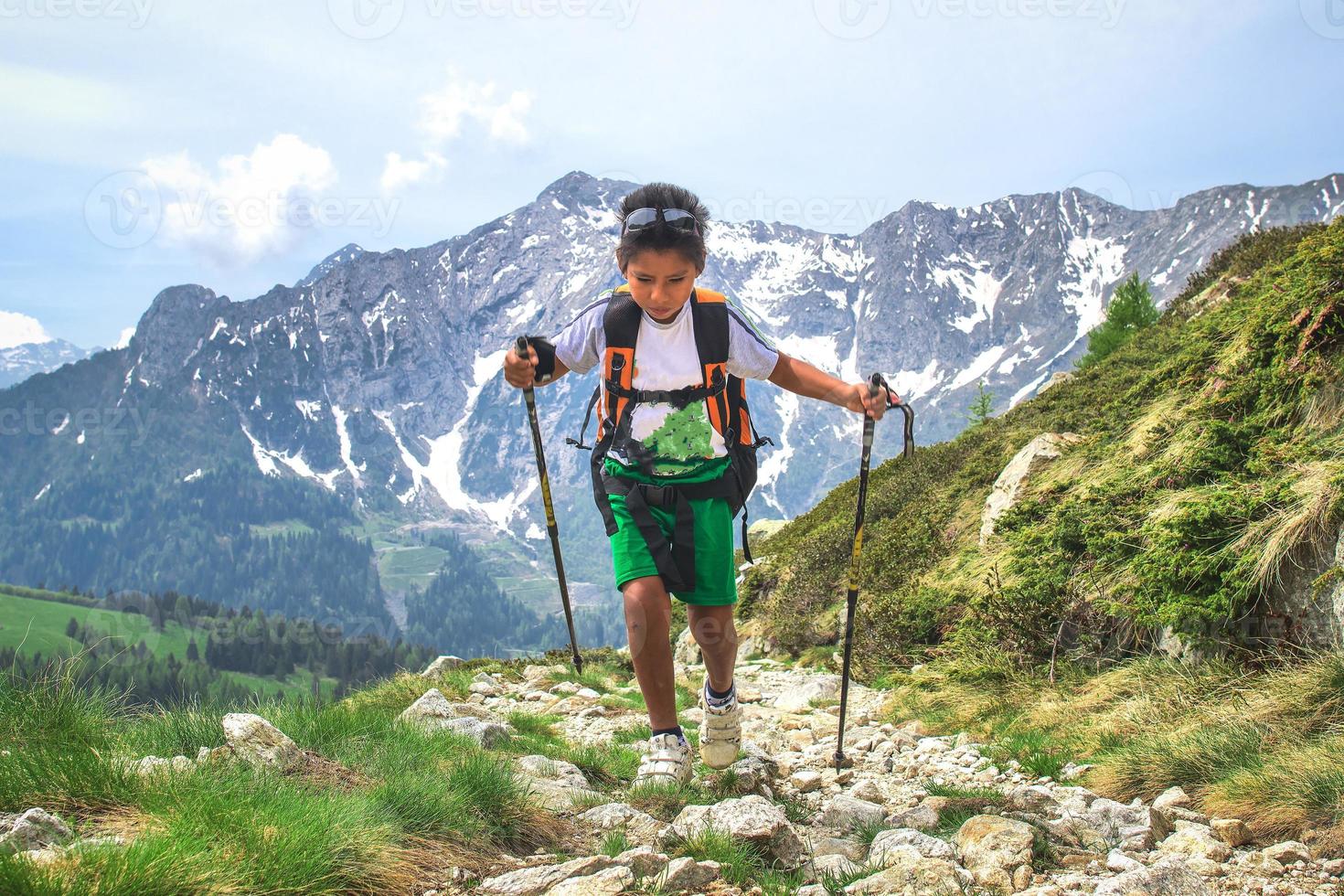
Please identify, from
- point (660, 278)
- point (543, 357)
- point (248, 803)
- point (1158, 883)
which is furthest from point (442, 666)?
point (1158, 883)

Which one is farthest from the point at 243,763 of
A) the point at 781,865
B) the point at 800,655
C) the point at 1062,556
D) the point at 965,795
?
the point at 800,655

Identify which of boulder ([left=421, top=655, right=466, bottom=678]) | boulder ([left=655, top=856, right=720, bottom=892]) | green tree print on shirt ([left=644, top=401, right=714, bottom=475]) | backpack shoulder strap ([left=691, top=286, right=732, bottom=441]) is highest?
backpack shoulder strap ([left=691, top=286, right=732, bottom=441])

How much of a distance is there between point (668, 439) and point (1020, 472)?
7195 mm

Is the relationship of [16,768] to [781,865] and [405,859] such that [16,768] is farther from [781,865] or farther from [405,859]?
[781,865]

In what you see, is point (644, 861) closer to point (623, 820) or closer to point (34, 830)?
point (623, 820)

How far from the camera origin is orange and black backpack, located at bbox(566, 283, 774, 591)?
16.7 ft

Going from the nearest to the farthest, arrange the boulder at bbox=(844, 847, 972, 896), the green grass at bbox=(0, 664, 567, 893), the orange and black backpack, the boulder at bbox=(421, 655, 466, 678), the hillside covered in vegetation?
1. the green grass at bbox=(0, 664, 567, 893)
2. the boulder at bbox=(844, 847, 972, 896)
3. the orange and black backpack
4. the hillside covered in vegetation
5. the boulder at bbox=(421, 655, 466, 678)

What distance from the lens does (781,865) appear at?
3811 millimetres

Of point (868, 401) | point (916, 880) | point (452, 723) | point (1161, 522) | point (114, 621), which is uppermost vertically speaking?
point (868, 401)

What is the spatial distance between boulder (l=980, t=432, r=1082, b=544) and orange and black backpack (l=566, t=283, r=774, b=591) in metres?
6.13

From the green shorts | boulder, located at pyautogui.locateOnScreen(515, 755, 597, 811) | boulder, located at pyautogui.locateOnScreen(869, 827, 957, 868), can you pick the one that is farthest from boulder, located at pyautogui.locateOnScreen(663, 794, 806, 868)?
the green shorts

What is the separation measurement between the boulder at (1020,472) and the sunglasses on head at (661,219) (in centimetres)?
670

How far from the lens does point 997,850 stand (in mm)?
3654

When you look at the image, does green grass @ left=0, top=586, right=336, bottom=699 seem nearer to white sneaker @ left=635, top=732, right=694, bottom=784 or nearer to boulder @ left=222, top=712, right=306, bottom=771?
white sneaker @ left=635, top=732, right=694, bottom=784
